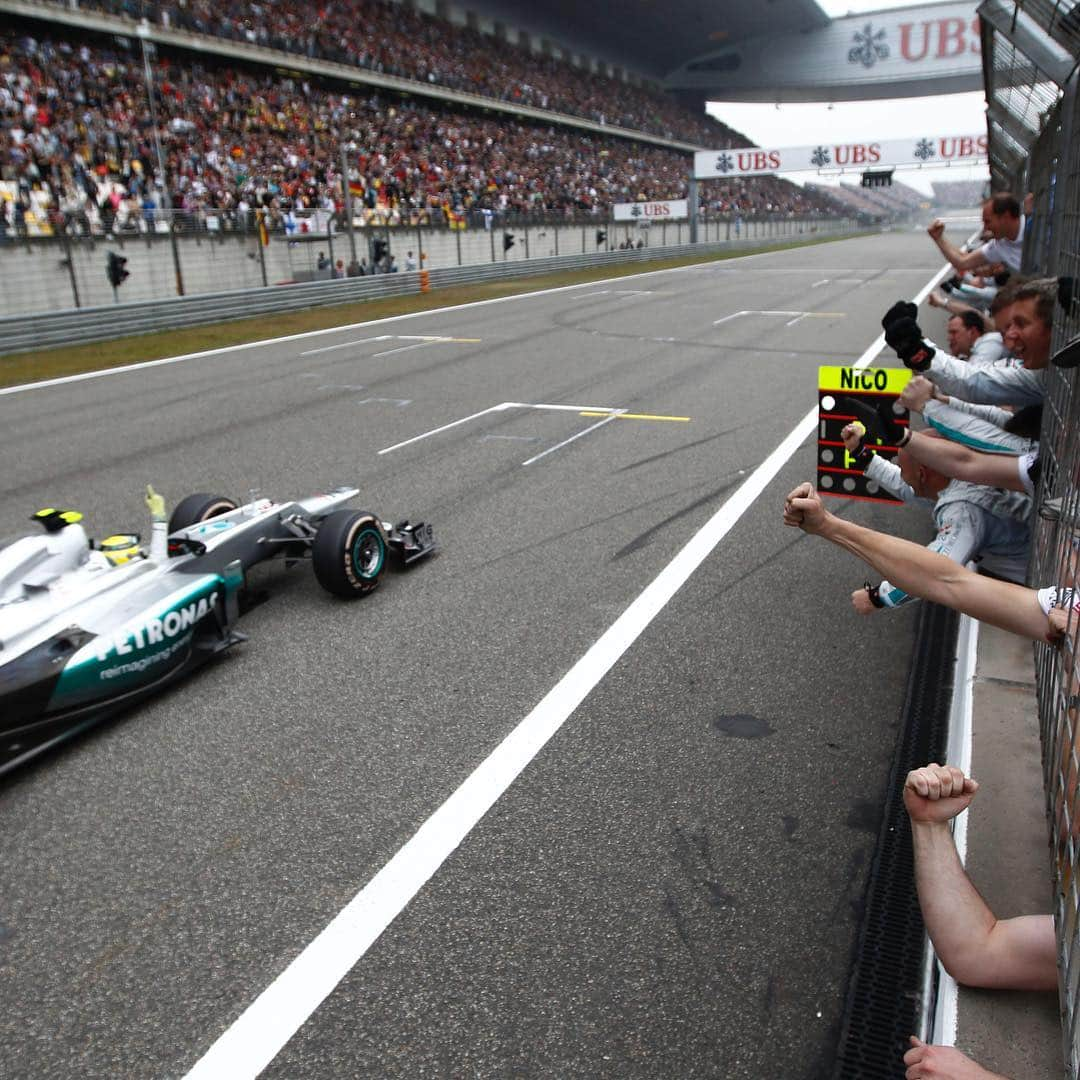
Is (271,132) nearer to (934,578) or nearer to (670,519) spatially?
(670,519)

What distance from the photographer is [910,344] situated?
4008 mm

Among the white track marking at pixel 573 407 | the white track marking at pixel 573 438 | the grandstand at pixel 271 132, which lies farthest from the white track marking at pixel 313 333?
the white track marking at pixel 573 438

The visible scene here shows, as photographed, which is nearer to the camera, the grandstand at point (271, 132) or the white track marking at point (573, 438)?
the white track marking at point (573, 438)

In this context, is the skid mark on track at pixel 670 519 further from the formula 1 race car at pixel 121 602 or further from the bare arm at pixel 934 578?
the bare arm at pixel 934 578

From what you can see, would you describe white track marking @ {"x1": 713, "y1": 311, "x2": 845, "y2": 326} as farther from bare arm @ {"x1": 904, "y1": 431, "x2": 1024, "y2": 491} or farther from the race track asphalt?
bare arm @ {"x1": 904, "y1": 431, "x2": 1024, "y2": 491}

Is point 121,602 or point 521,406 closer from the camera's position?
point 121,602

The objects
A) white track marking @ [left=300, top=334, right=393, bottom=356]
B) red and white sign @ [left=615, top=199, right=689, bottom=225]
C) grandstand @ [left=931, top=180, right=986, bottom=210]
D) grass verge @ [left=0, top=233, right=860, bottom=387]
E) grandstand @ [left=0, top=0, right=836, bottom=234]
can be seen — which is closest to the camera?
grass verge @ [left=0, top=233, right=860, bottom=387]

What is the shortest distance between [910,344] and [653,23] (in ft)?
242

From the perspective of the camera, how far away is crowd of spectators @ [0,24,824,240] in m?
23.9

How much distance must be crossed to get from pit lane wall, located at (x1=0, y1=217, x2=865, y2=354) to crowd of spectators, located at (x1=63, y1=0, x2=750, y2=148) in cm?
1015

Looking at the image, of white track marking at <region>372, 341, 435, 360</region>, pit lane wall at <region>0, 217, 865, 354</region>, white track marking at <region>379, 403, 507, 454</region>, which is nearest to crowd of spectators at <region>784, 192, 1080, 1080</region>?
white track marking at <region>379, 403, 507, 454</region>

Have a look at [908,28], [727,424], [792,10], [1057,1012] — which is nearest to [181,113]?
[727,424]

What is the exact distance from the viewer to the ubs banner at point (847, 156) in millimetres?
48594

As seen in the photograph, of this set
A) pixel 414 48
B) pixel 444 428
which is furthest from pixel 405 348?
pixel 414 48
